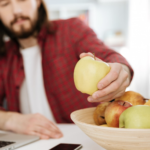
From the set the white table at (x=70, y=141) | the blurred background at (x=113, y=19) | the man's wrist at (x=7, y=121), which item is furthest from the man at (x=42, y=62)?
the blurred background at (x=113, y=19)

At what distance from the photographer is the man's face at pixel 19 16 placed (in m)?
1.35

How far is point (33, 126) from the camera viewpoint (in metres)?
0.83

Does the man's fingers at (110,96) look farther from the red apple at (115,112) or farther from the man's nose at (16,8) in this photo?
the man's nose at (16,8)

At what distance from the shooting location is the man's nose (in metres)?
1.33

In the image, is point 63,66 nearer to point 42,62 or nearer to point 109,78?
point 42,62

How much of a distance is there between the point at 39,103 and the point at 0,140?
0.62m

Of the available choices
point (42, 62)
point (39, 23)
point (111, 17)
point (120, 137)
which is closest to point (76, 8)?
point (111, 17)

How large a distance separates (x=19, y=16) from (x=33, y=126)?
786 millimetres

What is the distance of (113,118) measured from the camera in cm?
56

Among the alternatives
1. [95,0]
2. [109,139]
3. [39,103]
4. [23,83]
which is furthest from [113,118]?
[95,0]

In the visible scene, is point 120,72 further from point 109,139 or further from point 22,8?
point 22,8

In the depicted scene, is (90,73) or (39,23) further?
(39,23)

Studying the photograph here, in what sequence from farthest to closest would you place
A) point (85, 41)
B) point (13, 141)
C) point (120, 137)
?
point (85, 41)
point (13, 141)
point (120, 137)

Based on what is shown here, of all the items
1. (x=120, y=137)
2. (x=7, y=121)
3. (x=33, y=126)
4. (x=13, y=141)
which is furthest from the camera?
(x=7, y=121)
